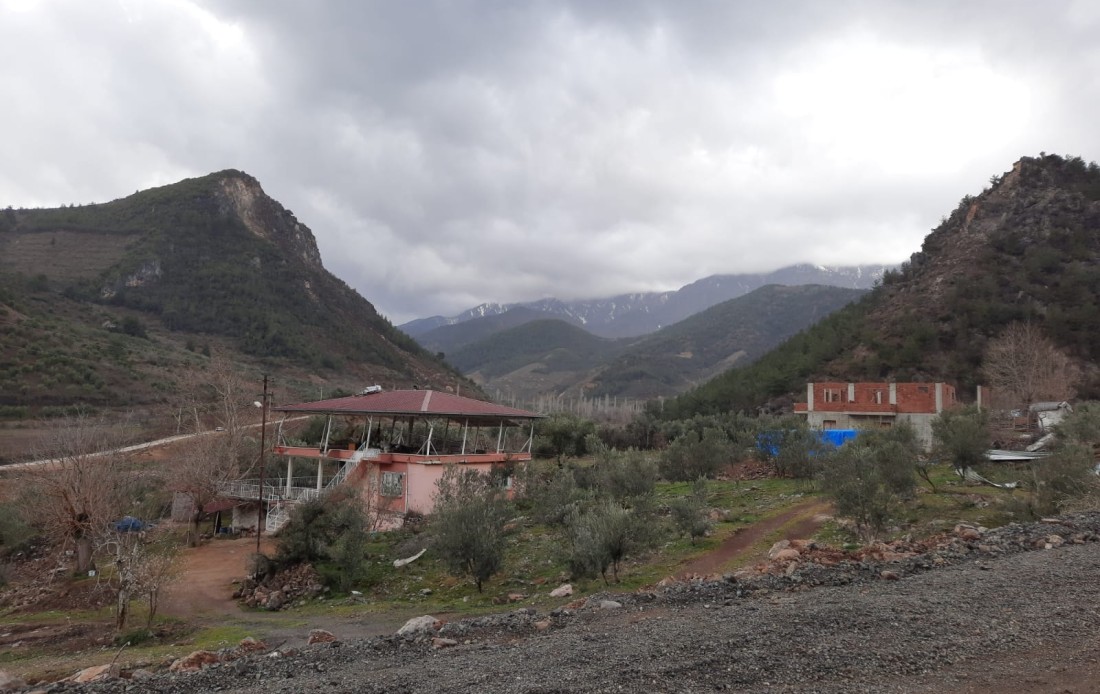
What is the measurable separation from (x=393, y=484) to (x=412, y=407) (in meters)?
2.84

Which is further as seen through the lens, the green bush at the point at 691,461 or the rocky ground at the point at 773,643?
the green bush at the point at 691,461

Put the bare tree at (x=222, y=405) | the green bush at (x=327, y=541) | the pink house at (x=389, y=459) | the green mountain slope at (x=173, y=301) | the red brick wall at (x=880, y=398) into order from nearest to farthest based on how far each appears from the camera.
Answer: the green bush at (x=327, y=541) → the pink house at (x=389, y=459) → the bare tree at (x=222, y=405) → the red brick wall at (x=880, y=398) → the green mountain slope at (x=173, y=301)

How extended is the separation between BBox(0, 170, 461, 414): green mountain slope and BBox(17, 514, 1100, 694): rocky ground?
148ft

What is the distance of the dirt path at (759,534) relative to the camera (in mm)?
12834

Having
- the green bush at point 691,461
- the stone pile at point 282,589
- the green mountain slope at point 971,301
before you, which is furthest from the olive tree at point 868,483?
the green mountain slope at point 971,301

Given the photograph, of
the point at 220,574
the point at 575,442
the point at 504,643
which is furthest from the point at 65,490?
the point at 575,442

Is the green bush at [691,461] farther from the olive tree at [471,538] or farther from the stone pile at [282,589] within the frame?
the stone pile at [282,589]

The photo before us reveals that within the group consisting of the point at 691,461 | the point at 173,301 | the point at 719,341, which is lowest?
the point at 691,461

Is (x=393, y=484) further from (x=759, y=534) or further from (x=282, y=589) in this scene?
(x=759, y=534)

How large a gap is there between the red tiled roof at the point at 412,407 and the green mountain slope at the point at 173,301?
28.1 meters

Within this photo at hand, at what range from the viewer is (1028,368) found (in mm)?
43000

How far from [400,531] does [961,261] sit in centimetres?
6245

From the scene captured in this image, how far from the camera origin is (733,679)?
219 inches

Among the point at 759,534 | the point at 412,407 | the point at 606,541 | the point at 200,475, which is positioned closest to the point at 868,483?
the point at 759,534
